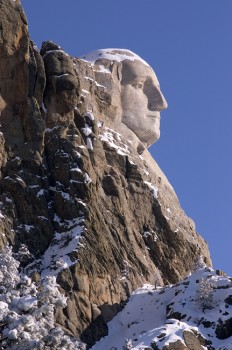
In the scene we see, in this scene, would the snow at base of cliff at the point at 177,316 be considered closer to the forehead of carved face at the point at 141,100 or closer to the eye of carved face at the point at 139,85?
the forehead of carved face at the point at 141,100

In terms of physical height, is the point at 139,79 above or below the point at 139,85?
above

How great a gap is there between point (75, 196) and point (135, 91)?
26.0 meters

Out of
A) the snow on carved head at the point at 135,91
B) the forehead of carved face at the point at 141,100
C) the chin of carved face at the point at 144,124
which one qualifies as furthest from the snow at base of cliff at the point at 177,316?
the snow on carved head at the point at 135,91

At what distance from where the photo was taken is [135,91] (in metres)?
106

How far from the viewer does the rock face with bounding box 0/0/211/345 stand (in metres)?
78.4

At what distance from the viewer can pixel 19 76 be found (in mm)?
86938

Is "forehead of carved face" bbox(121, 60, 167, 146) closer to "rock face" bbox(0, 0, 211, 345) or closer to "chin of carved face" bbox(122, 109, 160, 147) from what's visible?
"chin of carved face" bbox(122, 109, 160, 147)

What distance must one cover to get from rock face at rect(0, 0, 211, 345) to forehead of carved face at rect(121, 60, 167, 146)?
271 inches

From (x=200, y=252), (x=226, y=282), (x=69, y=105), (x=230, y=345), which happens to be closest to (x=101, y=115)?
(x=69, y=105)

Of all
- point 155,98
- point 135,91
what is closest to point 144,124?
point 135,91

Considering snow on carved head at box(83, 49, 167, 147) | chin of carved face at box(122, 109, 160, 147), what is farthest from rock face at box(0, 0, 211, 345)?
snow on carved head at box(83, 49, 167, 147)

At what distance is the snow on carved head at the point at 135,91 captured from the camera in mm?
104875

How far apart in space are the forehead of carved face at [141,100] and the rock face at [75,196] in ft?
22.6

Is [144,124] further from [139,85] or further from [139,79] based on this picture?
[139,79]
